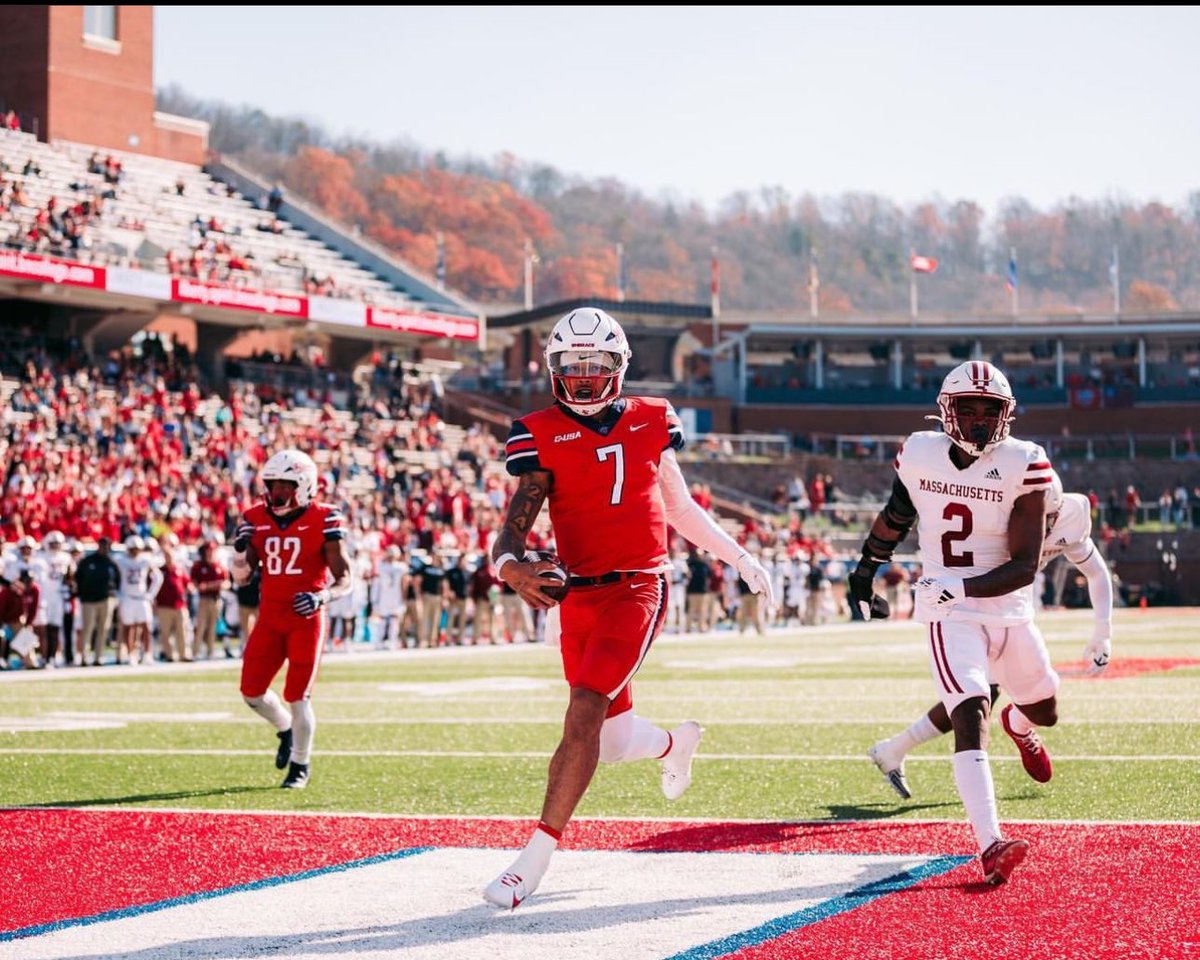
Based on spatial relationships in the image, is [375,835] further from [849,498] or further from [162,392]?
[849,498]

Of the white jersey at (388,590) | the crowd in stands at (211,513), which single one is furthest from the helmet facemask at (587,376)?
the white jersey at (388,590)

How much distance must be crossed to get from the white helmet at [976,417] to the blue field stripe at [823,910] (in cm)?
155

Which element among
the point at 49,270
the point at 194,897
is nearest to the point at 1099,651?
the point at 194,897

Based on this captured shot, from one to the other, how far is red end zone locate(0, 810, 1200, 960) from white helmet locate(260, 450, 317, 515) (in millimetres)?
2040

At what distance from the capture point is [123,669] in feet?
68.2

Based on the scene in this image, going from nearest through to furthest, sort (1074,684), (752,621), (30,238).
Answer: (1074,684) → (752,621) → (30,238)

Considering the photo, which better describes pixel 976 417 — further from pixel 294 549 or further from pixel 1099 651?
pixel 294 549

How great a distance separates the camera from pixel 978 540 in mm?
6605

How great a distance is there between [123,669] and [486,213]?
241 ft

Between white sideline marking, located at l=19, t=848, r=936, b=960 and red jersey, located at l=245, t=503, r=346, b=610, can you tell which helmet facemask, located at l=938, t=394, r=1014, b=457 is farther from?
red jersey, located at l=245, t=503, r=346, b=610

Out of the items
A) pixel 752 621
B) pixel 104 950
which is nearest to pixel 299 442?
pixel 752 621

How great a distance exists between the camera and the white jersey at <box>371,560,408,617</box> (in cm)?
2558

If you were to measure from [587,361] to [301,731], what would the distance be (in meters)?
3.86

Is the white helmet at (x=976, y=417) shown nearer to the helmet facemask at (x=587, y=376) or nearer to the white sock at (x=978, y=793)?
the white sock at (x=978, y=793)
